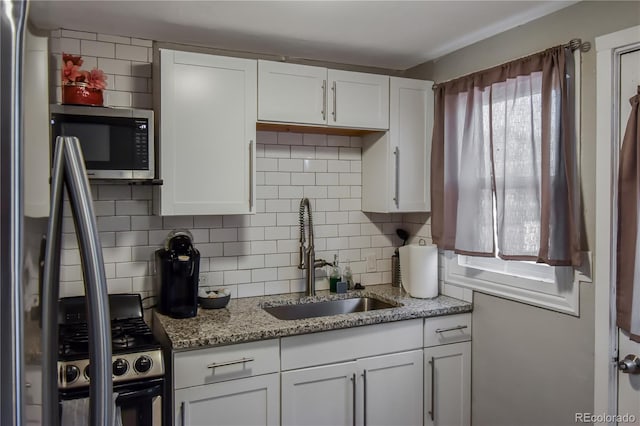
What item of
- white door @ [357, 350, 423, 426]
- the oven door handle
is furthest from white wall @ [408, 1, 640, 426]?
the oven door handle

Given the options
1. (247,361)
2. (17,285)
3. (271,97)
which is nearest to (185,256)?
(247,361)

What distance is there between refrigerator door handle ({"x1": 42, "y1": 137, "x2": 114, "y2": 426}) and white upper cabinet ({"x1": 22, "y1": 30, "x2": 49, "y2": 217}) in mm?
29

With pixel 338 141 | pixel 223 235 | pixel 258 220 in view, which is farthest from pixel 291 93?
pixel 223 235

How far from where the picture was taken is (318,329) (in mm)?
2365

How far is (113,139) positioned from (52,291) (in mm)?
1836

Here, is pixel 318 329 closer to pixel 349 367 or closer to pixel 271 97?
pixel 349 367

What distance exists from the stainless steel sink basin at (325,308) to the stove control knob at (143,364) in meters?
0.85

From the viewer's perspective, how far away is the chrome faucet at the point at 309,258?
2.99 meters

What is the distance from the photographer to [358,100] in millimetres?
2869

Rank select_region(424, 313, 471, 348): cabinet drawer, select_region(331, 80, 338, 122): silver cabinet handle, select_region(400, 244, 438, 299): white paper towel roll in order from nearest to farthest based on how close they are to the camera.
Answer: select_region(424, 313, 471, 348): cabinet drawer
select_region(331, 80, 338, 122): silver cabinet handle
select_region(400, 244, 438, 299): white paper towel roll

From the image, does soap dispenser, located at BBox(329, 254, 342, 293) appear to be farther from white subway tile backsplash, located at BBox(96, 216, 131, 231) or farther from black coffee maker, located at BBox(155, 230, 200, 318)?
white subway tile backsplash, located at BBox(96, 216, 131, 231)

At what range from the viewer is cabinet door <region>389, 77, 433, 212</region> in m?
2.98

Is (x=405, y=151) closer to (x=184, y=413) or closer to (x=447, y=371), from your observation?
(x=447, y=371)

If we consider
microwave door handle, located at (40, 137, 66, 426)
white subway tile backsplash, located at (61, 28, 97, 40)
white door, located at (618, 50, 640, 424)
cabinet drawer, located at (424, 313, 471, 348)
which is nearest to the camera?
microwave door handle, located at (40, 137, 66, 426)
